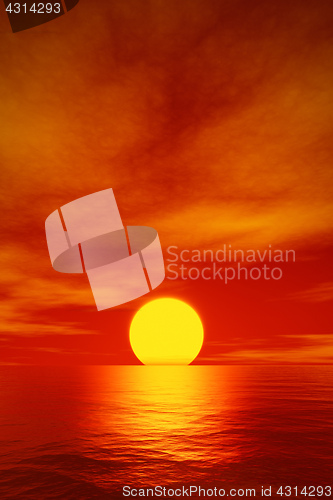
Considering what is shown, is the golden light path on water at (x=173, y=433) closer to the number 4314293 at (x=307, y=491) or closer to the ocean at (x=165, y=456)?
the ocean at (x=165, y=456)

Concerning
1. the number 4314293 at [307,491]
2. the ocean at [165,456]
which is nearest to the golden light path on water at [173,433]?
the ocean at [165,456]

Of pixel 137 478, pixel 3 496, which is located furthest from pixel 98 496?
pixel 3 496

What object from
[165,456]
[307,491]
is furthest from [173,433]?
[307,491]

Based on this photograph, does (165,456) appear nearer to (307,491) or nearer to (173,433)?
(173,433)

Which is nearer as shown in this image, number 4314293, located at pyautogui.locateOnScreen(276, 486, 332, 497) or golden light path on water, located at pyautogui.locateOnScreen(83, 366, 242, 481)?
number 4314293, located at pyautogui.locateOnScreen(276, 486, 332, 497)

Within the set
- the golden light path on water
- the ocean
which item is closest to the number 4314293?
the ocean

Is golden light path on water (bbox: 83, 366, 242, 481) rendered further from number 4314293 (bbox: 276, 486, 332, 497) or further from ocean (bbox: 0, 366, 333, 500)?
number 4314293 (bbox: 276, 486, 332, 497)

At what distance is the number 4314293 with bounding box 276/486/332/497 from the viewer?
16763 mm

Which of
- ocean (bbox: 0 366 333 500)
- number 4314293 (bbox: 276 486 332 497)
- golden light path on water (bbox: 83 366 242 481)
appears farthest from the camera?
golden light path on water (bbox: 83 366 242 481)

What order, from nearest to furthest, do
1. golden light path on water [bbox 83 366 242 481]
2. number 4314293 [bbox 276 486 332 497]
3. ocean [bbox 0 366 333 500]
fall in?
1. number 4314293 [bbox 276 486 332 497]
2. ocean [bbox 0 366 333 500]
3. golden light path on water [bbox 83 366 242 481]

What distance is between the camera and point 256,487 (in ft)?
57.6

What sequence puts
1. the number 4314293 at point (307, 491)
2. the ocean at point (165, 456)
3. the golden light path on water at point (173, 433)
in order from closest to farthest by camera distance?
the number 4314293 at point (307, 491) → the ocean at point (165, 456) → the golden light path on water at point (173, 433)

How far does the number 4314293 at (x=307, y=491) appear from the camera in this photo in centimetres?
1676

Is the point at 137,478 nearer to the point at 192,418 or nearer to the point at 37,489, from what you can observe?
the point at 37,489
